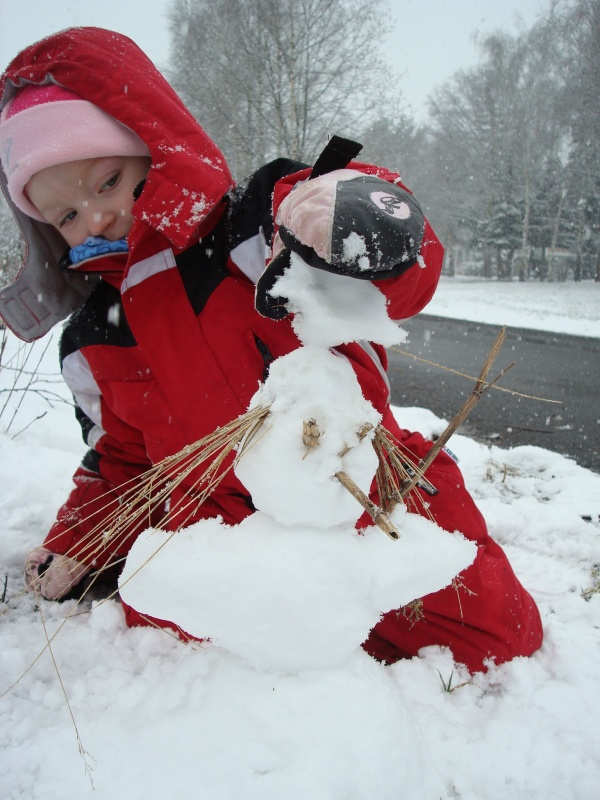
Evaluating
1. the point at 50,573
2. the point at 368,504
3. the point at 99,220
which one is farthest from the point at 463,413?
the point at 50,573

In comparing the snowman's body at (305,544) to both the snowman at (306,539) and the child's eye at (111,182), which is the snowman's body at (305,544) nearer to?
the snowman at (306,539)

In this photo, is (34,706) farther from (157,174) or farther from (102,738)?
(157,174)

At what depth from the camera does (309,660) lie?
0.85 metres

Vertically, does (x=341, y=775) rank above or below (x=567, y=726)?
above

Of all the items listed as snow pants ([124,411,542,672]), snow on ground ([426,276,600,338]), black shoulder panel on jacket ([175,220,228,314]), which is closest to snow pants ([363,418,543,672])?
snow pants ([124,411,542,672])

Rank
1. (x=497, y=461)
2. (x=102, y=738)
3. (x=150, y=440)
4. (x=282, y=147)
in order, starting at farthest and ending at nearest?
(x=282, y=147) < (x=497, y=461) < (x=150, y=440) < (x=102, y=738)

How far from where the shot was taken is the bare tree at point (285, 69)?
43.0 feet

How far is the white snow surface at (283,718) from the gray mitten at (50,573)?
0.06 m

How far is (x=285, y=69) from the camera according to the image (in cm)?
1350

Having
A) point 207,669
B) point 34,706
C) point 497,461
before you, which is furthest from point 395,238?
point 497,461

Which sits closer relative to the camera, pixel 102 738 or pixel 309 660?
pixel 309 660

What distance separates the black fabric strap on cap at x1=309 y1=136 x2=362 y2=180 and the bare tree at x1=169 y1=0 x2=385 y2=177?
1335 cm

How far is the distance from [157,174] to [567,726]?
5.48ft

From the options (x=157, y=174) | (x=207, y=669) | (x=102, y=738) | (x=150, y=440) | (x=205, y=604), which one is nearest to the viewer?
(x=205, y=604)
